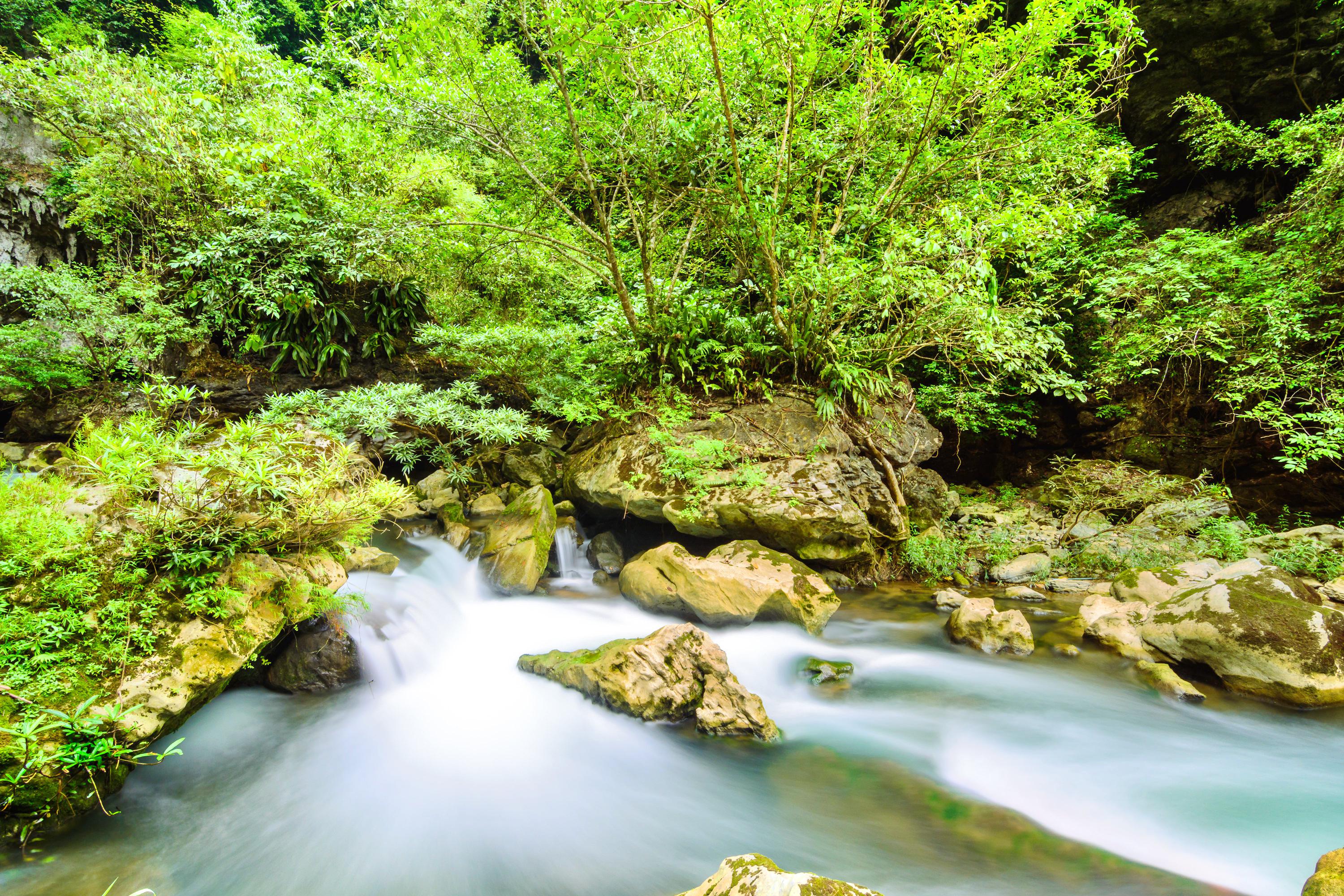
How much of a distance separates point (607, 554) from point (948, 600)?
429 cm

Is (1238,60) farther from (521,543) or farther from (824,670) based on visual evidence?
(521,543)

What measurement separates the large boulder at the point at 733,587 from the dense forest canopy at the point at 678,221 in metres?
2.38

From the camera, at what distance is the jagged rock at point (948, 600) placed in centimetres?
612

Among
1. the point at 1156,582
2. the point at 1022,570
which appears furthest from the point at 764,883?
the point at 1022,570

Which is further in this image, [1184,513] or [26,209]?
[26,209]

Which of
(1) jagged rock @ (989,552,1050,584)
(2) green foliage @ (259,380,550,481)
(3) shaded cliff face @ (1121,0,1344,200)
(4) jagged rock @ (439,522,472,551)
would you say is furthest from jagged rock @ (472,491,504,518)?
(3) shaded cliff face @ (1121,0,1344,200)

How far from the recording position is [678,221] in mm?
7879

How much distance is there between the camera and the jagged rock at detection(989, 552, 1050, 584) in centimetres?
686

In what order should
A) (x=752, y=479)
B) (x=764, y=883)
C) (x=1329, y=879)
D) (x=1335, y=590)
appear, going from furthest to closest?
(x=752, y=479) → (x=1335, y=590) → (x=1329, y=879) → (x=764, y=883)

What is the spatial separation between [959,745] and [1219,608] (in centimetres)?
266

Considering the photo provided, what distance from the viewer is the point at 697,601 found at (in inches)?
208

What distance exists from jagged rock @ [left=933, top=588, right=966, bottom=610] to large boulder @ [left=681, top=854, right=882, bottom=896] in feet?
17.2

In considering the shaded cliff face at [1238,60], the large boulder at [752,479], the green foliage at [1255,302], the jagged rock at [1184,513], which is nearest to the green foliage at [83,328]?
the large boulder at [752,479]

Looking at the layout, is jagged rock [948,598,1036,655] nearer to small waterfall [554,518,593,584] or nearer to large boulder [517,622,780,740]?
large boulder [517,622,780,740]
